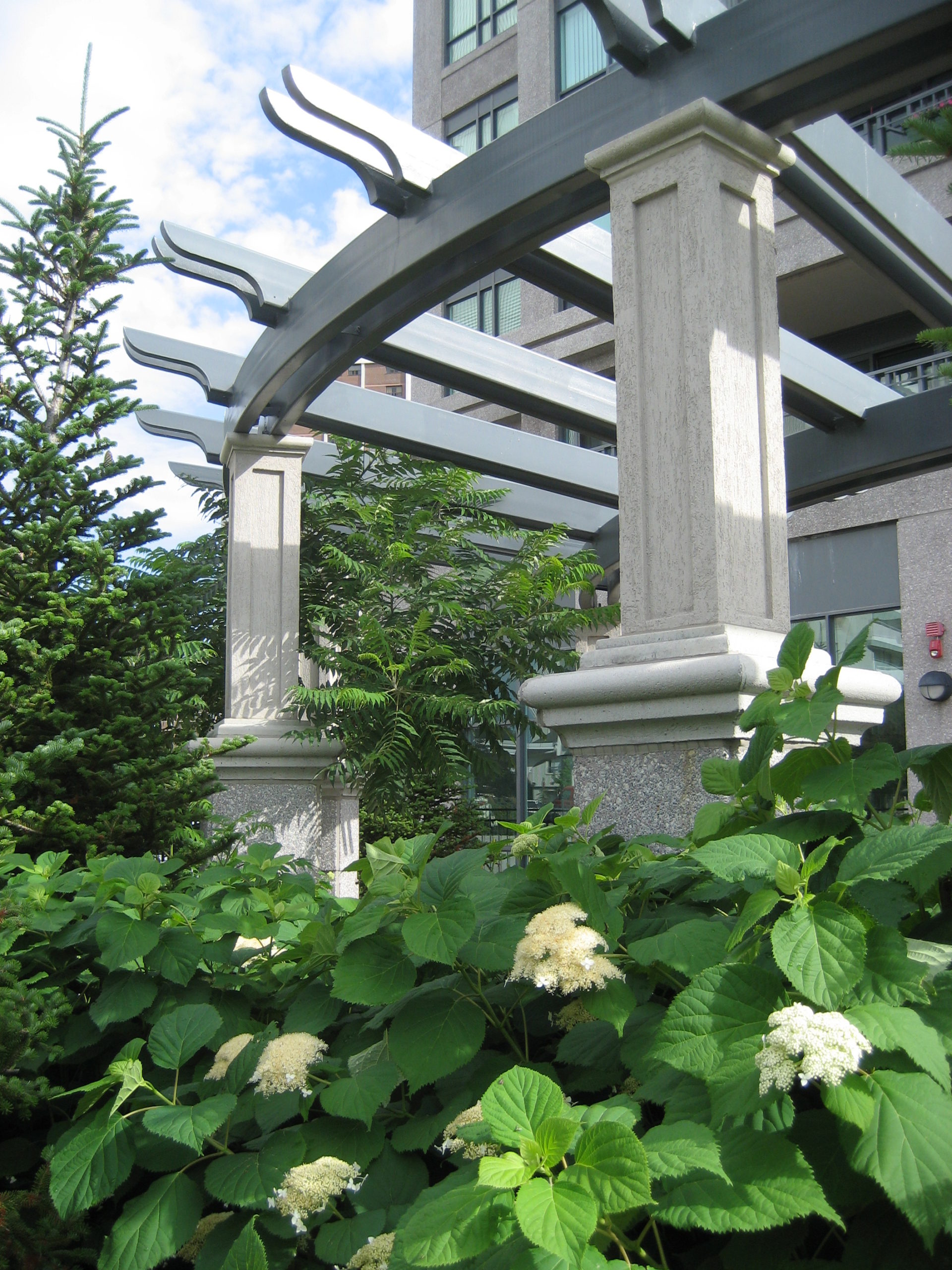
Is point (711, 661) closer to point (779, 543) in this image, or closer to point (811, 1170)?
point (779, 543)

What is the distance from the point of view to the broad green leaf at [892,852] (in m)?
1.20

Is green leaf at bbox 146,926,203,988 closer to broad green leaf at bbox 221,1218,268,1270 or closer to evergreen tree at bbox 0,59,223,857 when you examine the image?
broad green leaf at bbox 221,1218,268,1270

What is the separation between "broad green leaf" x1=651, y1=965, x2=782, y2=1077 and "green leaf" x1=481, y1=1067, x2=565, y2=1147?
132mm

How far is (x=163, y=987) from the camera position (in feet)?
6.74

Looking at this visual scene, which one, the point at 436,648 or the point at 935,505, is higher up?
the point at 935,505

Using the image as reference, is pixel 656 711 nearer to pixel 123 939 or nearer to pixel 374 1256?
pixel 123 939

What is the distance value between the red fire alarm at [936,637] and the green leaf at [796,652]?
1271cm

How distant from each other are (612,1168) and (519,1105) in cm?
13

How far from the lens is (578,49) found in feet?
60.7

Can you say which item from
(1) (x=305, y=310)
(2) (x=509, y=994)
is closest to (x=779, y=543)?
(2) (x=509, y=994)

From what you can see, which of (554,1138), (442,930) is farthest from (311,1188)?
(554,1138)

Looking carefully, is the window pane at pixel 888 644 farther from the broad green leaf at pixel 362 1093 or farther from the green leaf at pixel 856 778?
the broad green leaf at pixel 362 1093

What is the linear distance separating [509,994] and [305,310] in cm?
612

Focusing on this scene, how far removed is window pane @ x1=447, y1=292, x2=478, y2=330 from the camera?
20.8 meters
